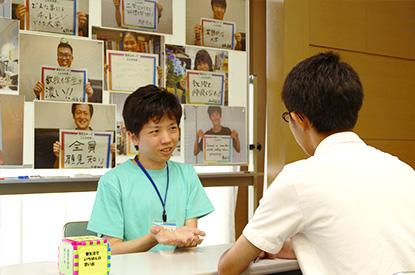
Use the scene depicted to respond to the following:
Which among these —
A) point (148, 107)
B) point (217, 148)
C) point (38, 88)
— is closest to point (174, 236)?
point (148, 107)

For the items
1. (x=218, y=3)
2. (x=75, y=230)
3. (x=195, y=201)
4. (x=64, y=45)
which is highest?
(x=218, y=3)

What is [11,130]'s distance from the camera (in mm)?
2678

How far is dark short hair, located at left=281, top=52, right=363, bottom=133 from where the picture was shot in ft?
4.58

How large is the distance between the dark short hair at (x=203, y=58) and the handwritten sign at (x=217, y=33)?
6 centimetres

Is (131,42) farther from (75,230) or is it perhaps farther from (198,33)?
(75,230)

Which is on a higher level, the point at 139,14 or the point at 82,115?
the point at 139,14

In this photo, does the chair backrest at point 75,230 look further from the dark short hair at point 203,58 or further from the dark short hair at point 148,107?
the dark short hair at point 203,58

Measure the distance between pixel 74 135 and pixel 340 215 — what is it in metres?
1.95

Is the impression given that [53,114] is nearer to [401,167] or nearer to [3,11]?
[3,11]

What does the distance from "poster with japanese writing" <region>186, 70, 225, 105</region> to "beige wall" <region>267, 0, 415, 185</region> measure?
368 millimetres

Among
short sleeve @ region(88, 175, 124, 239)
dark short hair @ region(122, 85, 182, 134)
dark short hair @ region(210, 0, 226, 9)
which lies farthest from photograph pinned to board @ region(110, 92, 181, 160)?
short sleeve @ region(88, 175, 124, 239)

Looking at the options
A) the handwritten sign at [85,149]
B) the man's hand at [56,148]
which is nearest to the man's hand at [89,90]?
the handwritten sign at [85,149]

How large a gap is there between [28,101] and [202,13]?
1227 mm

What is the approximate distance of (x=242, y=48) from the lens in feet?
11.2
